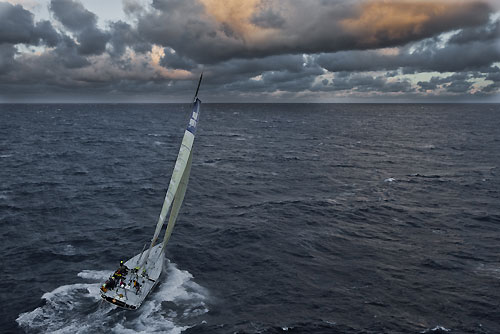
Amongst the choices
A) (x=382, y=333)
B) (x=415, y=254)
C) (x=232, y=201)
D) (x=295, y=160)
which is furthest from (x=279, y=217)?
(x=295, y=160)

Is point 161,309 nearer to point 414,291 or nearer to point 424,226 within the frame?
point 414,291

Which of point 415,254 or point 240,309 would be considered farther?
point 415,254

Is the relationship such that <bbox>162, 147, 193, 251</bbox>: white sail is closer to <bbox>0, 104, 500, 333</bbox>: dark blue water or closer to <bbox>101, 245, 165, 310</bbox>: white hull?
<bbox>101, 245, 165, 310</bbox>: white hull

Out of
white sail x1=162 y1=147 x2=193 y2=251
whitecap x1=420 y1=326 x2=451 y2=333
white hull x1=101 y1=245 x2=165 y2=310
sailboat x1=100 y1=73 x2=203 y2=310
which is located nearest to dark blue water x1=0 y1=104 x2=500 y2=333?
whitecap x1=420 y1=326 x2=451 y2=333

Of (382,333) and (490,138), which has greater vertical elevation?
(490,138)

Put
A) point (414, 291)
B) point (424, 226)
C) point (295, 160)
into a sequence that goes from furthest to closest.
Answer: point (295, 160), point (424, 226), point (414, 291)

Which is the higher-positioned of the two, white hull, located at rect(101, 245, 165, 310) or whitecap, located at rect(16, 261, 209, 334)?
white hull, located at rect(101, 245, 165, 310)

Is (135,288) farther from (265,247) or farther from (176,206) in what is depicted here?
(265,247)
